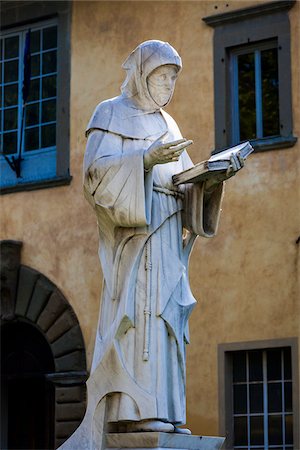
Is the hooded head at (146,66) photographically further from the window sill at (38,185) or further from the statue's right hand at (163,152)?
the window sill at (38,185)

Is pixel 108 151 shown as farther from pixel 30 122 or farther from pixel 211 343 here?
pixel 30 122

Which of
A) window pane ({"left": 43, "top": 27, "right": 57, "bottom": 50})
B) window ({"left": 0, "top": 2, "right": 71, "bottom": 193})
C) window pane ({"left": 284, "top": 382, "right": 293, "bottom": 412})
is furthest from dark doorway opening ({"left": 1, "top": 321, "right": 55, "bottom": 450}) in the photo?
window pane ({"left": 43, "top": 27, "right": 57, "bottom": 50})

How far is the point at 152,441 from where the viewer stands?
11258 millimetres

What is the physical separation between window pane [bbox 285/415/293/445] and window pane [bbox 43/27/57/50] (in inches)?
254

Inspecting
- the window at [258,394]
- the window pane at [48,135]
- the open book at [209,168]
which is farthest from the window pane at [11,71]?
the open book at [209,168]

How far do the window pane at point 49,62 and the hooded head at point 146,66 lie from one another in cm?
1137

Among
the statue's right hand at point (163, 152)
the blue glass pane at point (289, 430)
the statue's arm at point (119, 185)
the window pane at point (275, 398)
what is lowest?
the blue glass pane at point (289, 430)

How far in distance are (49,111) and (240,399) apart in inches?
203

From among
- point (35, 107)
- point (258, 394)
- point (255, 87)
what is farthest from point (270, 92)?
point (35, 107)

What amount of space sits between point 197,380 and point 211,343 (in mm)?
488

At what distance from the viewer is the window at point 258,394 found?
20.4 meters

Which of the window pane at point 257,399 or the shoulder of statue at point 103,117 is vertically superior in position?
the shoulder of statue at point 103,117

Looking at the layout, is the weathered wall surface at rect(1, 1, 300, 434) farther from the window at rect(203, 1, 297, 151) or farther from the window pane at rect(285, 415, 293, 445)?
the window pane at rect(285, 415, 293, 445)

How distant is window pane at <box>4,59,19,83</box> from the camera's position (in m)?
23.9
